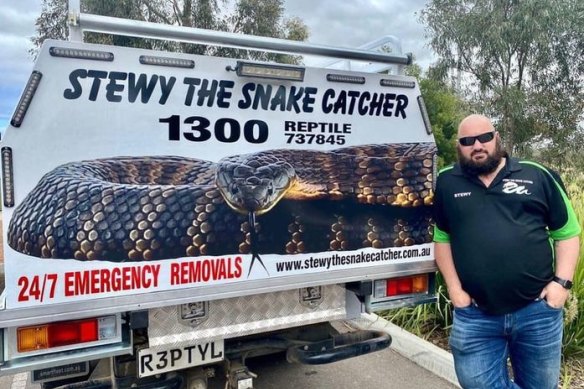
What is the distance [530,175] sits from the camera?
105 inches

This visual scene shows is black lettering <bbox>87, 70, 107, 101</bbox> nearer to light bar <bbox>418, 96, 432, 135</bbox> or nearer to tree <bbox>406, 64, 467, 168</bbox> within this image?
light bar <bbox>418, 96, 432, 135</bbox>

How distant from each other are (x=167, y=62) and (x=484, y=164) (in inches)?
68.0

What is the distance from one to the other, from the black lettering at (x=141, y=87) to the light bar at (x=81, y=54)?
0.13 meters

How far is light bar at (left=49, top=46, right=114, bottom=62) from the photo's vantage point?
229 centimetres

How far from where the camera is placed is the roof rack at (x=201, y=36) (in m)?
2.54

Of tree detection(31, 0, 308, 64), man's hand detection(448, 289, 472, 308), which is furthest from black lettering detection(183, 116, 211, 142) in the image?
tree detection(31, 0, 308, 64)

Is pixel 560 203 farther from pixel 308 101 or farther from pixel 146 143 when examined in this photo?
pixel 146 143

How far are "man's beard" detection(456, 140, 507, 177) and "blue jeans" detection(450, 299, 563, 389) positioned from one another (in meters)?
0.73

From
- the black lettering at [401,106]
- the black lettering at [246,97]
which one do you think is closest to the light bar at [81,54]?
the black lettering at [246,97]

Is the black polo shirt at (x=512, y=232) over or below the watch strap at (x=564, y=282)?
over

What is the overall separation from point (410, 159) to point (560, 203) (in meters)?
0.93

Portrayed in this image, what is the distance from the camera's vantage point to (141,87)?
2494mm

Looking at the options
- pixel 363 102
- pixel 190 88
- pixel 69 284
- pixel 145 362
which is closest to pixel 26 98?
pixel 190 88

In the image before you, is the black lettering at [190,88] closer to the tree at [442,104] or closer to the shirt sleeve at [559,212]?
the shirt sleeve at [559,212]
